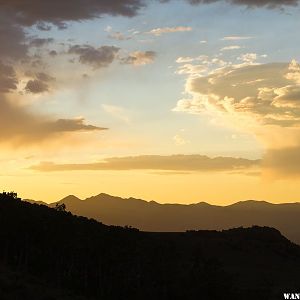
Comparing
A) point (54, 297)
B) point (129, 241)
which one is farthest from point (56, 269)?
point (54, 297)

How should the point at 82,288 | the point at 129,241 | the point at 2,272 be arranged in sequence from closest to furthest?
the point at 2,272, the point at 82,288, the point at 129,241

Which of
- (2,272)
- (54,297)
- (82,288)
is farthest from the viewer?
(82,288)

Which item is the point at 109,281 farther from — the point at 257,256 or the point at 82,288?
the point at 257,256

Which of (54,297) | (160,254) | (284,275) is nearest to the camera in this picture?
(54,297)

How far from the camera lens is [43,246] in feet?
384

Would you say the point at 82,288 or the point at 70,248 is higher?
the point at 70,248

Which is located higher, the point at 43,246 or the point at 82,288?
the point at 43,246

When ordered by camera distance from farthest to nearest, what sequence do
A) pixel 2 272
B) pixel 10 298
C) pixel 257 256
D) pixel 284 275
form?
pixel 257 256 → pixel 284 275 → pixel 2 272 → pixel 10 298

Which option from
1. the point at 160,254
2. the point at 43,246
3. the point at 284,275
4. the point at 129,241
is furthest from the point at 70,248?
the point at 284,275

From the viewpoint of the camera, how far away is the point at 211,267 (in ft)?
330

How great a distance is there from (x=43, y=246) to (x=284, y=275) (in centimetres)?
8973

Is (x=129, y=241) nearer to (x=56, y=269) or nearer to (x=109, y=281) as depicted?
(x=109, y=281)

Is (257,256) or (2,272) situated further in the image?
(257,256)

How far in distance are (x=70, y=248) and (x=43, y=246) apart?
607 centimetres
